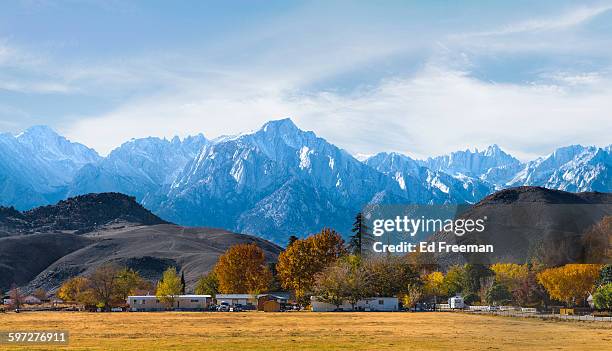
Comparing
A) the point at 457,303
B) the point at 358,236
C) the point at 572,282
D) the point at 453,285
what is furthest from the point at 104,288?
the point at 572,282

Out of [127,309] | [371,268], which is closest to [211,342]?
[371,268]

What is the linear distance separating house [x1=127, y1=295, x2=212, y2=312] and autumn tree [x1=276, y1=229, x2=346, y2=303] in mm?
20107

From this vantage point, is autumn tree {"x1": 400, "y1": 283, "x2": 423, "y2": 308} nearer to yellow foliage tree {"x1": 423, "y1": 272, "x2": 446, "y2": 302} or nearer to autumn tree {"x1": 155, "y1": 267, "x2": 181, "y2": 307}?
yellow foliage tree {"x1": 423, "y1": 272, "x2": 446, "y2": 302}

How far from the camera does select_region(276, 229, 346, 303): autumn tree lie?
16350 cm

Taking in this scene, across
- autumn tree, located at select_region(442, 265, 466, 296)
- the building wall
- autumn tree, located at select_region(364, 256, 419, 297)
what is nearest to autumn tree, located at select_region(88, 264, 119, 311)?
the building wall

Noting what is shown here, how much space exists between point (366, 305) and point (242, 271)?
160 feet

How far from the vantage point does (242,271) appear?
18988cm

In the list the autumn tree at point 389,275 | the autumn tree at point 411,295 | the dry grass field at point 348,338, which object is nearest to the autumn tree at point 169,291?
the autumn tree at point 389,275

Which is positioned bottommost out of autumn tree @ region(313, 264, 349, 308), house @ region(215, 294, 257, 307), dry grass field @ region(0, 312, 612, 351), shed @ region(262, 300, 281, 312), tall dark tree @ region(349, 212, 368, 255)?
dry grass field @ region(0, 312, 612, 351)

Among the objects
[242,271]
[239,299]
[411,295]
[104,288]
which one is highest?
[242,271]

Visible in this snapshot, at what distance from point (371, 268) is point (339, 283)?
13550mm

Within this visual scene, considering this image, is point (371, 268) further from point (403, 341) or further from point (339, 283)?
point (403, 341)

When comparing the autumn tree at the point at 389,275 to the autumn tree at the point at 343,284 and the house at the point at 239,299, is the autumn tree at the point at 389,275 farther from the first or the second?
the house at the point at 239,299

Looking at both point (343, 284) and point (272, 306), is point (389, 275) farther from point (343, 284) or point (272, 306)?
point (272, 306)
